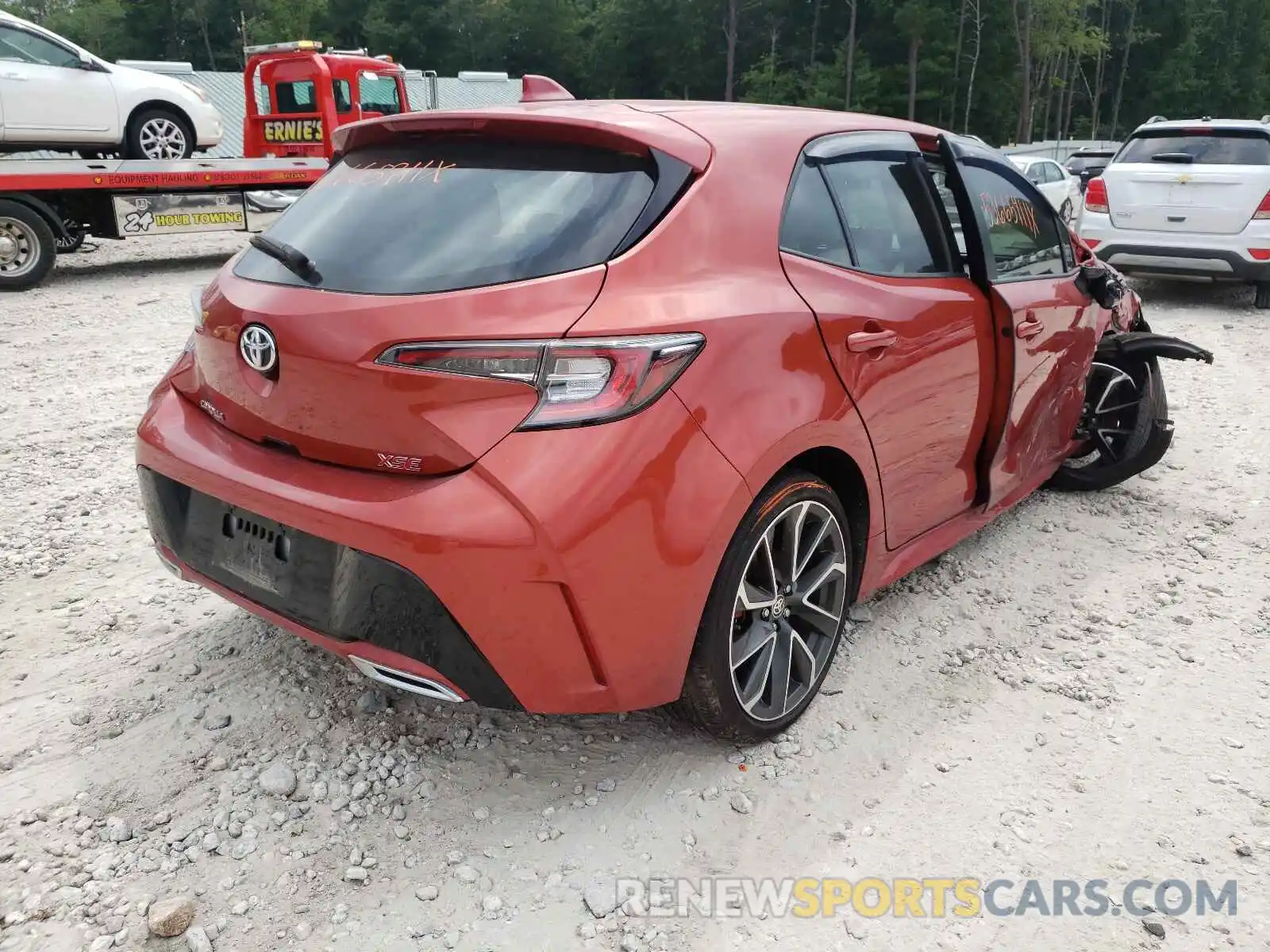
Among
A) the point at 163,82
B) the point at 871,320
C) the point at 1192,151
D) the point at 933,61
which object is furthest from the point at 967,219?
the point at 933,61

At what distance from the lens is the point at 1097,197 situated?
9898mm

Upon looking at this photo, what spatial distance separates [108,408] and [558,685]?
479 centimetres

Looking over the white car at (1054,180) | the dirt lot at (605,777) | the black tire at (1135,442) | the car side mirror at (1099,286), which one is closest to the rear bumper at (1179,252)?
the black tire at (1135,442)

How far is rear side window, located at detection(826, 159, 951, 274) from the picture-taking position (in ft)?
9.71

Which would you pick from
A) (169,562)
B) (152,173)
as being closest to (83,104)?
(152,173)

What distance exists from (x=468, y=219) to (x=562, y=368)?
0.50 meters

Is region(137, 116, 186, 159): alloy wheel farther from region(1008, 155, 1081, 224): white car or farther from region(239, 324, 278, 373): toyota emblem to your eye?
region(1008, 155, 1081, 224): white car

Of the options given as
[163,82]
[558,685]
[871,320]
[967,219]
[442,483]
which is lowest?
[558,685]

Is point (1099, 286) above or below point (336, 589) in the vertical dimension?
above

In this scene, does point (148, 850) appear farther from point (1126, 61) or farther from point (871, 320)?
point (1126, 61)

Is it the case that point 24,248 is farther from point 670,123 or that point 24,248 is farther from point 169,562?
point 670,123

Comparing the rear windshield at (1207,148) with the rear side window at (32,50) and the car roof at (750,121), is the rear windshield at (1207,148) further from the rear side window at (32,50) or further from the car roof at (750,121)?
the rear side window at (32,50)

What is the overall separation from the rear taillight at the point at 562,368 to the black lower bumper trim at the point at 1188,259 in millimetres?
8910

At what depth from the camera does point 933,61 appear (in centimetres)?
5675
